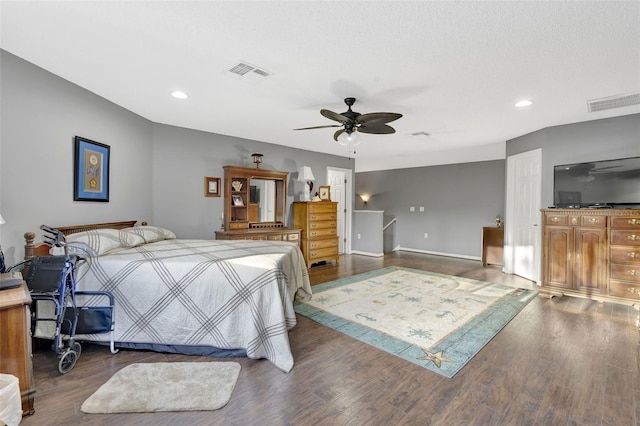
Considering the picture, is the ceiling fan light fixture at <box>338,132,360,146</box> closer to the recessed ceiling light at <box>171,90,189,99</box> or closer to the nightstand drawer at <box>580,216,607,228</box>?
the recessed ceiling light at <box>171,90,189,99</box>

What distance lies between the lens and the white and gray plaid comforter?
229 centimetres

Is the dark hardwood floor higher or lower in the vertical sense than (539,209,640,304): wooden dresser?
lower

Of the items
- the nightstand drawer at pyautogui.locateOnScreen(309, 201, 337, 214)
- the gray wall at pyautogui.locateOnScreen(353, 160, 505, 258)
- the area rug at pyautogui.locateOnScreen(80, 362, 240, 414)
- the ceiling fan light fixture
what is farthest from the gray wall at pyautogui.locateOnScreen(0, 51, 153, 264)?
the gray wall at pyautogui.locateOnScreen(353, 160, 505, 258)

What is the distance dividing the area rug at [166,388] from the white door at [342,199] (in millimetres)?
5129

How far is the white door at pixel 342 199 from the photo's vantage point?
7141 millimetres

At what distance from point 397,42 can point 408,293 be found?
312 centimetres

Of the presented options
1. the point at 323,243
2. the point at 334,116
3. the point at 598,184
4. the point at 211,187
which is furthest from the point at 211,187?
the point at 598,184

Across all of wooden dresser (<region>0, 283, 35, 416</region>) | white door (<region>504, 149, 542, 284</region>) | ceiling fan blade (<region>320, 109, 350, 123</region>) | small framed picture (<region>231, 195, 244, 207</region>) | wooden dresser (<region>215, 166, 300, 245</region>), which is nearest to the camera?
wooden dresser (<region>0, 283, 35, 416</region>)

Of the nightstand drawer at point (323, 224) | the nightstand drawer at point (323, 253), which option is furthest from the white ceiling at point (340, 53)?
the nightstand drawer at point (323, 253)

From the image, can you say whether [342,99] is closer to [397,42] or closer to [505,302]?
[397,42]

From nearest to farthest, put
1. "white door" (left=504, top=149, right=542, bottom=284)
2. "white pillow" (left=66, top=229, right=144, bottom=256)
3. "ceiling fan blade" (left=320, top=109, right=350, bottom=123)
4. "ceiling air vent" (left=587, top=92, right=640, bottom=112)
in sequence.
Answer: "white pillow" (left=66, top=229, right=144, bottom=256) < "ceiling fan blade" (left=320, top=109, right=350, bottom=123) < "ceiling air vent" (left=587, top=92, right=640, bottom=112) < "white door" (left=504, top=149, right=542, bottom=284)

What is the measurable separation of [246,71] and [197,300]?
77.7 inches

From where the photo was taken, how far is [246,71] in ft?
8.43

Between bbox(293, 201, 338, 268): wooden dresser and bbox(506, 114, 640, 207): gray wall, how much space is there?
11.7 feet
